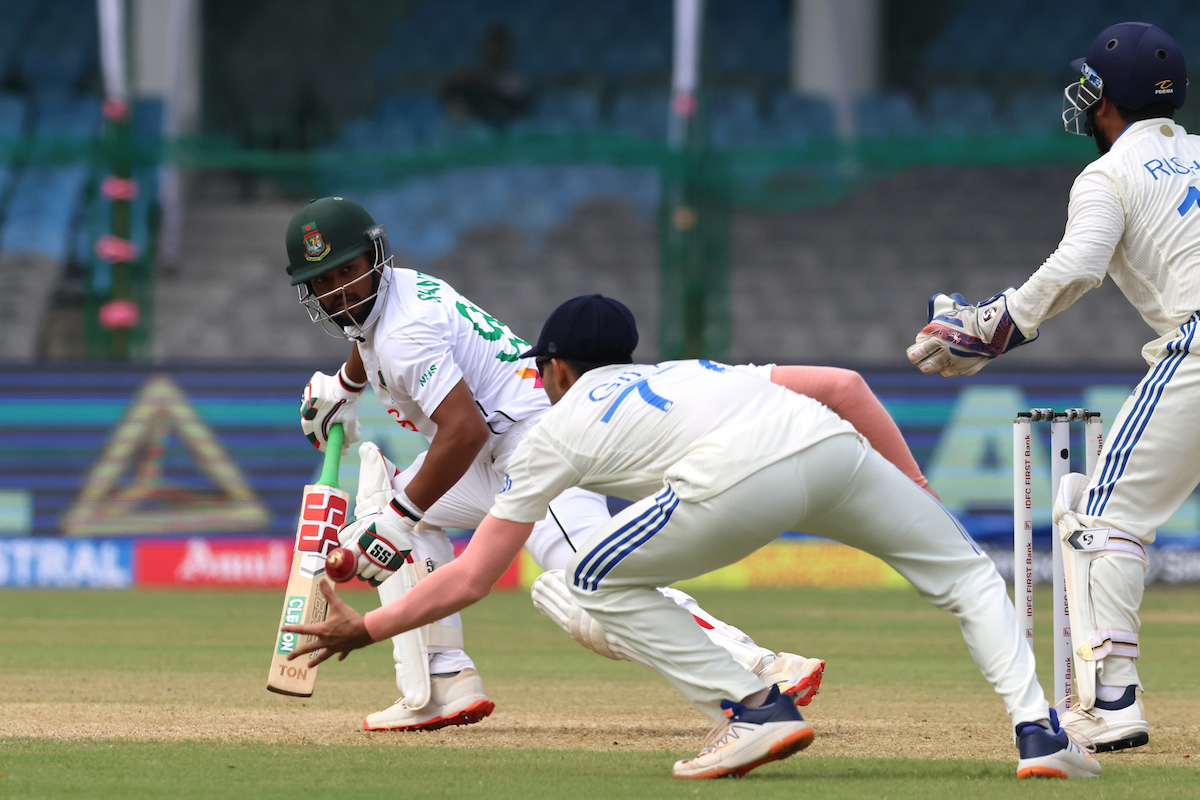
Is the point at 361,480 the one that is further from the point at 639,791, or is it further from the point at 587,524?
the point at 639,791

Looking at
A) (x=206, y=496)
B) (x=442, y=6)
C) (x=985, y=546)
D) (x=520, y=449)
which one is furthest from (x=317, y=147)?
(x=520, y=449)

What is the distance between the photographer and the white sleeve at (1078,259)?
183 inches

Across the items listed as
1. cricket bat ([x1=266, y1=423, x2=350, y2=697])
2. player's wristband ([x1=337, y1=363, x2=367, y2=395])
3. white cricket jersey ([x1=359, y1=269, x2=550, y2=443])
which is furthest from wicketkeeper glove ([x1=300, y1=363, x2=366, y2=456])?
cricket bat ([x1=266, y1=423, x2=350, y2=697])

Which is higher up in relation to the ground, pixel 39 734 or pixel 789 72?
pixel 789 72

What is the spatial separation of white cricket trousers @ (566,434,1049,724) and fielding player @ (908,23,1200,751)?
750 millimetres

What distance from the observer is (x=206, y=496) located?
12.2m

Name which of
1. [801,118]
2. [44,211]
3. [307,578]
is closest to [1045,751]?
[307,578]

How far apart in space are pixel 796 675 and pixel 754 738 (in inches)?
37.8

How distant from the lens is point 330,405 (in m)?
5.80

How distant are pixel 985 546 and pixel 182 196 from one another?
30.1ft

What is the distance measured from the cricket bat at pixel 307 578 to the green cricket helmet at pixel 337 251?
593mm

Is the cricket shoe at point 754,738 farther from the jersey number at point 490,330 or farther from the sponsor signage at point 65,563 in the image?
the sponsor signage at point 65,563

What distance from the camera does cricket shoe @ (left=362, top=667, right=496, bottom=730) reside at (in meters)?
5.36

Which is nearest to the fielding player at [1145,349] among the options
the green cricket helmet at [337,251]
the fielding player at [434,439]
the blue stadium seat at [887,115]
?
the fielding player at [434,439]
